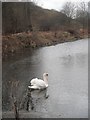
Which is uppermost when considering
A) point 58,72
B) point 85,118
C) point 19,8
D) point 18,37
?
point 19,8

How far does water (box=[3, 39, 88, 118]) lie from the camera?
717 cm

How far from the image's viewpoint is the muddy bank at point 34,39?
19.4 metres

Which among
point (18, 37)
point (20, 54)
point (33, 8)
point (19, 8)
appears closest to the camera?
point (20, 54)

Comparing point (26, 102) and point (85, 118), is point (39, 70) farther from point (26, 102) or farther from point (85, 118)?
point (85, 118)

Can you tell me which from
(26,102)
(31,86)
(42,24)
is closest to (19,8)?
(42,24)

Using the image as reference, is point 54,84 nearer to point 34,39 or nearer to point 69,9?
point 34,39

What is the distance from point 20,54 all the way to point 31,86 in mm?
8367

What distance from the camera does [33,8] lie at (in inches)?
1010

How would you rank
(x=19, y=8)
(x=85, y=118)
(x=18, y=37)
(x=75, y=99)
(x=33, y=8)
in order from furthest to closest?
(x=33, y=8) → (x=19, y=8) → (x=18, y=37) → (x=75, y=99) → (x=85, y=118)

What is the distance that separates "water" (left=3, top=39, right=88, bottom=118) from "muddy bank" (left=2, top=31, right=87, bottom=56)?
382cm

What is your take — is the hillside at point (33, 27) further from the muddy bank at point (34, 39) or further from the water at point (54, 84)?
the water at point (54, 84)

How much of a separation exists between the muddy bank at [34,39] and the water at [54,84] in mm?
3820

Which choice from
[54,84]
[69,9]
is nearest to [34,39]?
[69,9]

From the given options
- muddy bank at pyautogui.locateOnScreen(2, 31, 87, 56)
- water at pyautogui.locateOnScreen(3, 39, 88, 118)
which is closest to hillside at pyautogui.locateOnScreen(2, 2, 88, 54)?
muddy bank at pyautogui.locateOnScreen(2, 31, 87, 56)
